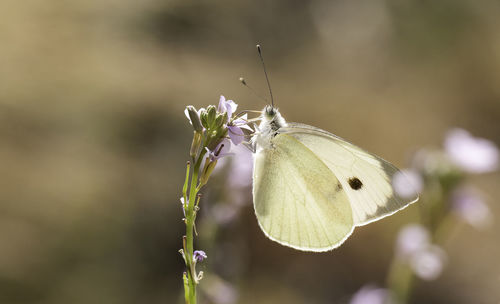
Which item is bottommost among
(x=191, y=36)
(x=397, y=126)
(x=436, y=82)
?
(x=397, y=126)

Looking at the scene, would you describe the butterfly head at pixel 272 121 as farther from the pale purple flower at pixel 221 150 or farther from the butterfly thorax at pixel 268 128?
the pale purple flower at pixel 221 150

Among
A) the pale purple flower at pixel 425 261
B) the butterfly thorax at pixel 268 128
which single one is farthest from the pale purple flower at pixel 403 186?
the pale purple flower at pixel 425 261

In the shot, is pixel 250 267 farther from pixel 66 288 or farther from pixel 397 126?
pixel 397 126

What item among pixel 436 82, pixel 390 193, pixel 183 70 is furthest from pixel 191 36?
pixel 390 193

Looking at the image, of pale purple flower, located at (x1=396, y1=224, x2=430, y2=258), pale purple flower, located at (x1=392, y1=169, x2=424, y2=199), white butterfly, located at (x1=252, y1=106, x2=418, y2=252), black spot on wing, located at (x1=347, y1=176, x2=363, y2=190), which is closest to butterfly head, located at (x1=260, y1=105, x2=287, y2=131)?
white butterfly, located at (x1=252, y1=106, x2=418, y2=252)

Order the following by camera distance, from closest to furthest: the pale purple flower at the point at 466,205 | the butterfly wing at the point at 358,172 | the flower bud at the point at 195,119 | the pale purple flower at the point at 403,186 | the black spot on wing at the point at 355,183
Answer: the flower bud at the point at 195,119
the pale purple flower at the point at 403,186
the butterfly wing at the point at 358,172
the black spot on wing at the point at 355,183
the pale purple flower at the point at 466,205

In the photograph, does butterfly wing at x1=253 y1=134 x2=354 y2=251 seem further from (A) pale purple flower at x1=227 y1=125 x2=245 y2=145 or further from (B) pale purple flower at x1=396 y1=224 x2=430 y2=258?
(B) pale purple flower at x1=396 y1=224 x2=430 y2=258
